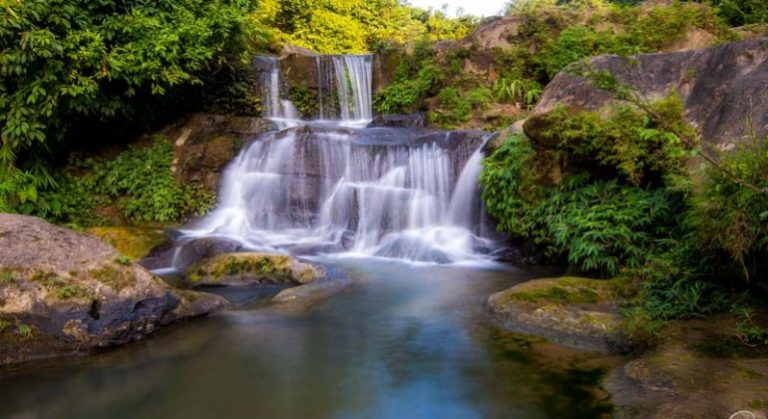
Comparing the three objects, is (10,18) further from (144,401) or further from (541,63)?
(541,63)

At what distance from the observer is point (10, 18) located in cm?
884

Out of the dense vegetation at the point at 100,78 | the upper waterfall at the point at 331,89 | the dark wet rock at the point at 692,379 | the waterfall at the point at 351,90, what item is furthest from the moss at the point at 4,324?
the waterfall at the point at 351,90

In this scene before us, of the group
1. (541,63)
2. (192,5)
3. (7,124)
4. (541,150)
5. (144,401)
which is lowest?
(144,401)

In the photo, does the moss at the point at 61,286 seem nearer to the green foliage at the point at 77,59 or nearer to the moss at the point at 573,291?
the moss at the point at 573,291

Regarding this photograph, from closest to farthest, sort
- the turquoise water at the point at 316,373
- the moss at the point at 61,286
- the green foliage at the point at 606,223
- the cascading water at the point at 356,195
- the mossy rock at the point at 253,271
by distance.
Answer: the turquoise water at the point at 316,373 < the moss at the point at 61,286 < the green foliage at the point at 606,223 < the mossy rock at the point at 253,271 < the cascading water at the point at 356,195

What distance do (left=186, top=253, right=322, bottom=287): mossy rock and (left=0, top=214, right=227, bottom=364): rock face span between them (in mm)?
1487

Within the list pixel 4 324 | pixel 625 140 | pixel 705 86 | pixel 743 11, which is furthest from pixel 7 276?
pixel 743 11

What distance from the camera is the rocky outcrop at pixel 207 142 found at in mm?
12219

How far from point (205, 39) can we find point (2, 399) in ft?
27.4

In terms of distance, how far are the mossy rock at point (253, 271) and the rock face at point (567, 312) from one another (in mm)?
2793

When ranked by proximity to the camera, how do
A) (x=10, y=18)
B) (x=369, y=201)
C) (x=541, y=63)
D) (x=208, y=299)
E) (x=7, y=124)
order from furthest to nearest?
1. (x=541, y=63)
2. (x=369, y=201)
3. (x=7, y=124)
4. (x=10, y=18)
5. (x=208, y=299)

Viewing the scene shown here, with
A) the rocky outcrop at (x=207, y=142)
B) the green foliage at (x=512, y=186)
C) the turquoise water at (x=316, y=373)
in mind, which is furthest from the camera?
the rocky outcrop at (x=207, y=142)

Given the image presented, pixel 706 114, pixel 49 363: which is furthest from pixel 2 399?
pixel 706 114

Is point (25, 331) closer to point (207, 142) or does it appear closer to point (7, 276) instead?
point (7, 276)
